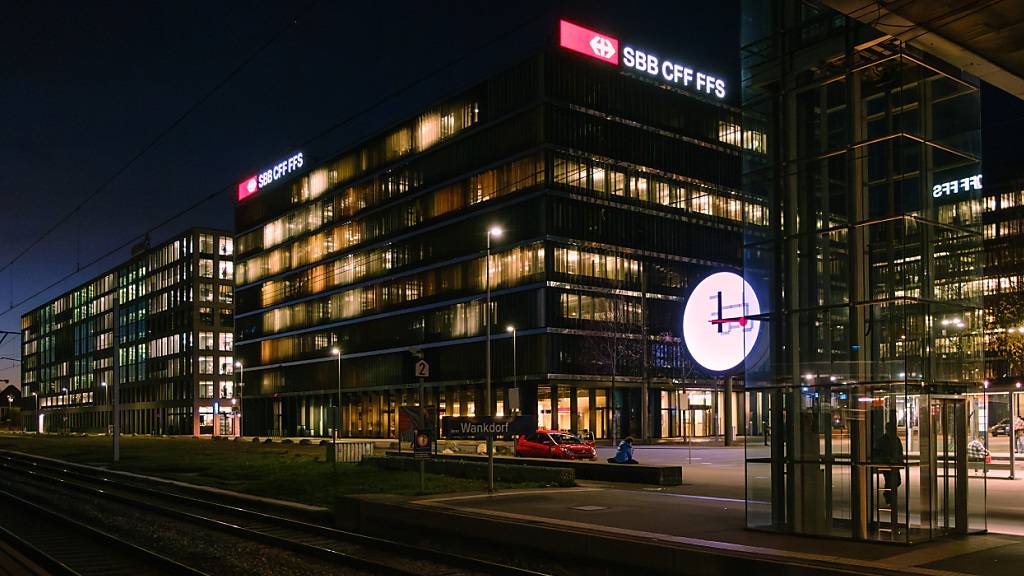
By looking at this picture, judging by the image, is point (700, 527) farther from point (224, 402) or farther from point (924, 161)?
point (224, 402)

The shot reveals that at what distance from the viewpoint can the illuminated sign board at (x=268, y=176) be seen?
4355 inches

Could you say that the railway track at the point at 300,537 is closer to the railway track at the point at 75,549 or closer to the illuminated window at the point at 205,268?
the railway track at the point at 75,549

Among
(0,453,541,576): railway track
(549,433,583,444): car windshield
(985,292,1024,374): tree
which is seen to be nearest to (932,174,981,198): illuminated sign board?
(0,453,541,576): railway track

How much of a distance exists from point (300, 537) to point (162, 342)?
13797cm

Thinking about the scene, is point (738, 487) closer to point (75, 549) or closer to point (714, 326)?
point (75, 549)

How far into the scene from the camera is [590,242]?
7612cm

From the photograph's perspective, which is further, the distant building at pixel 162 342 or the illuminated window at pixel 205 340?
the distant building at pixel 162 342

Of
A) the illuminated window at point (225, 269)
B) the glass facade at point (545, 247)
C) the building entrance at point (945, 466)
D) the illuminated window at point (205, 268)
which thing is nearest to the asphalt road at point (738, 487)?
the building entrance at point (945, 466)

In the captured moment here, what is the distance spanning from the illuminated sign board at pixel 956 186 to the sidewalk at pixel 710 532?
5.86 metres

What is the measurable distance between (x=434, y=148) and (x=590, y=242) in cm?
1934

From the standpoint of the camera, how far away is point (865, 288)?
1603 centimetres

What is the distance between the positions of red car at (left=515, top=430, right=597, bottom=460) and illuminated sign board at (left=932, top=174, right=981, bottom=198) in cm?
3120

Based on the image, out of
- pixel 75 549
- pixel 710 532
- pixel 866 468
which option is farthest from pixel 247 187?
pixel 866 468

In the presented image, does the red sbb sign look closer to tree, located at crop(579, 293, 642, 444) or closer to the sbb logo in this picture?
tree, located at crop(579, 293, 642, 444)
